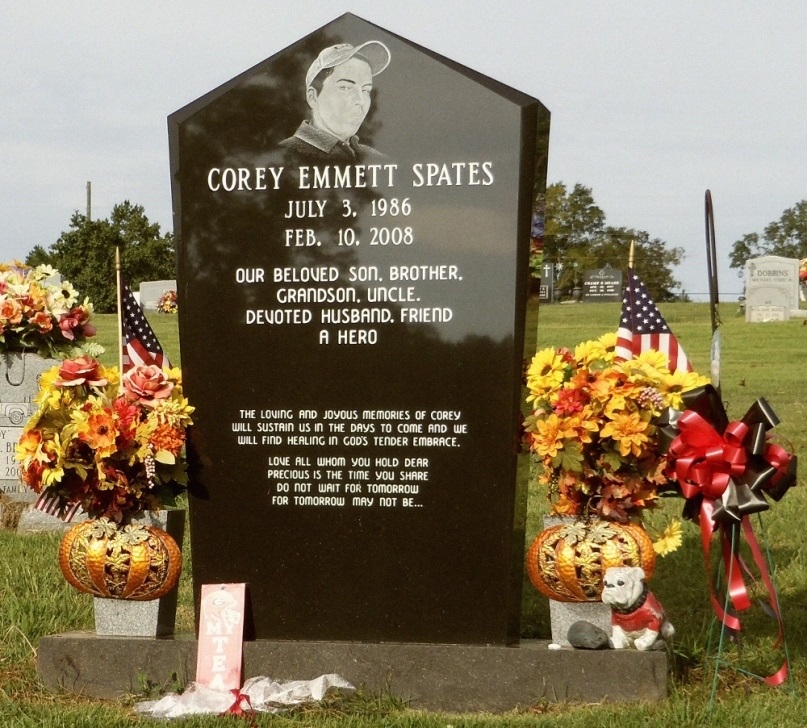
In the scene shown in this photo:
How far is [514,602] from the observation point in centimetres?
552

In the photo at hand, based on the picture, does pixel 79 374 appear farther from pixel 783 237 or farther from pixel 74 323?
pixel 783 237

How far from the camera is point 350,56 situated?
561 centimetres

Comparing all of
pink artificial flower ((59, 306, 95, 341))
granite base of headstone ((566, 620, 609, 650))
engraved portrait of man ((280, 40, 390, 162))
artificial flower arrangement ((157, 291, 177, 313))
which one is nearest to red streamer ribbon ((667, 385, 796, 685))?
→ granite base of headstone ((566, 620, 609, 650))

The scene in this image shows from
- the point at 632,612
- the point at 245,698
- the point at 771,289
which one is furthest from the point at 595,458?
Answer: the point at 771,289

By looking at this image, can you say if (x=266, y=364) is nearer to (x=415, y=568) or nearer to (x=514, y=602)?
(x=415, y=568)

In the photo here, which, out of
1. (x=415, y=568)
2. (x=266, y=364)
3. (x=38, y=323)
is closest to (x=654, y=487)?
(x=415, y=568)

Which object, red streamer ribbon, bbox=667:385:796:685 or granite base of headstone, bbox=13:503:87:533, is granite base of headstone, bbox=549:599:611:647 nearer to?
red streamer ribbon, bbox=667:385:796:685

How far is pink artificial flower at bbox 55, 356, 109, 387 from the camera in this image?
223 inches

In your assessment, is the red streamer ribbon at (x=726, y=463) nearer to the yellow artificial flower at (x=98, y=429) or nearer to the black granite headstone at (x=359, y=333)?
the black granite headstone at (x=359, y=333)

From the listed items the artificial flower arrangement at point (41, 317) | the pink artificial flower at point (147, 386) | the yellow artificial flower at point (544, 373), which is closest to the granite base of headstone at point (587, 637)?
the yellow artificial flower at point (544, 373)

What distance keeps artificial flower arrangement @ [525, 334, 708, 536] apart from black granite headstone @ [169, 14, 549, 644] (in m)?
0.19

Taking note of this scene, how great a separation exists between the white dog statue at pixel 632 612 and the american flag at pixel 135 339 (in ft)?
8.43

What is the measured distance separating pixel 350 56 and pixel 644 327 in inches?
77.1

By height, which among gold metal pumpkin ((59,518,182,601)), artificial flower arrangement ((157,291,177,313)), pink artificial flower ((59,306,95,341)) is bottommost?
gold metal pumpkin ((59,518,182,601))
